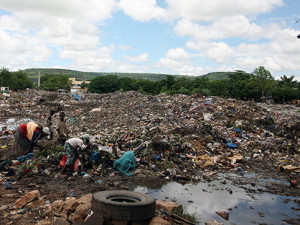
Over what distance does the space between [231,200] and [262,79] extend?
38130 millimetres

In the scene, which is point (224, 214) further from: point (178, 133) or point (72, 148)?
point (178, 133)

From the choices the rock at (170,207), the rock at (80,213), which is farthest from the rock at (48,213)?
the rock at (170,207)

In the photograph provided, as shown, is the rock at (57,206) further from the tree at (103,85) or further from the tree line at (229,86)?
the tree at (103,85)

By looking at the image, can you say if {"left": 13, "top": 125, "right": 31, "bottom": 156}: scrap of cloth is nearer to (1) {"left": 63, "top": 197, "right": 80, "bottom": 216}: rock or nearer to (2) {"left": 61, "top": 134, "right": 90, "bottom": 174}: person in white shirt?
(2) {"left": 61, "top": 134, "right": 90, "bottom": 174}: person in white shirt

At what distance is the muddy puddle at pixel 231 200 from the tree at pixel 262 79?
35198 millimetres

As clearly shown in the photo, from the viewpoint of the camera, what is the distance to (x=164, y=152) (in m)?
7.25

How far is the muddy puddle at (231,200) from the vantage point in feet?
13.5

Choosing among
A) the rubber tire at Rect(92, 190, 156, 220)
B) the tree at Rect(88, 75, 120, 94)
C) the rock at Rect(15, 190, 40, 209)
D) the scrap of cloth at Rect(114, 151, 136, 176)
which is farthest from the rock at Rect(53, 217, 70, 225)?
the tree at Rect(88, 75, 120, 94)

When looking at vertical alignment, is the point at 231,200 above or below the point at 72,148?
below

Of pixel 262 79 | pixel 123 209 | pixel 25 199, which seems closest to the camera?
pixel 123 209

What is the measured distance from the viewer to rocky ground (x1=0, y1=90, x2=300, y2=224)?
4898mm

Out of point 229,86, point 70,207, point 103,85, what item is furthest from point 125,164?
point 103,85

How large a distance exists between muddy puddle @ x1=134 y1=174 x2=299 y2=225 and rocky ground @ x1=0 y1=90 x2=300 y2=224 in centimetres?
32

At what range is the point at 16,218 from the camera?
349cm
